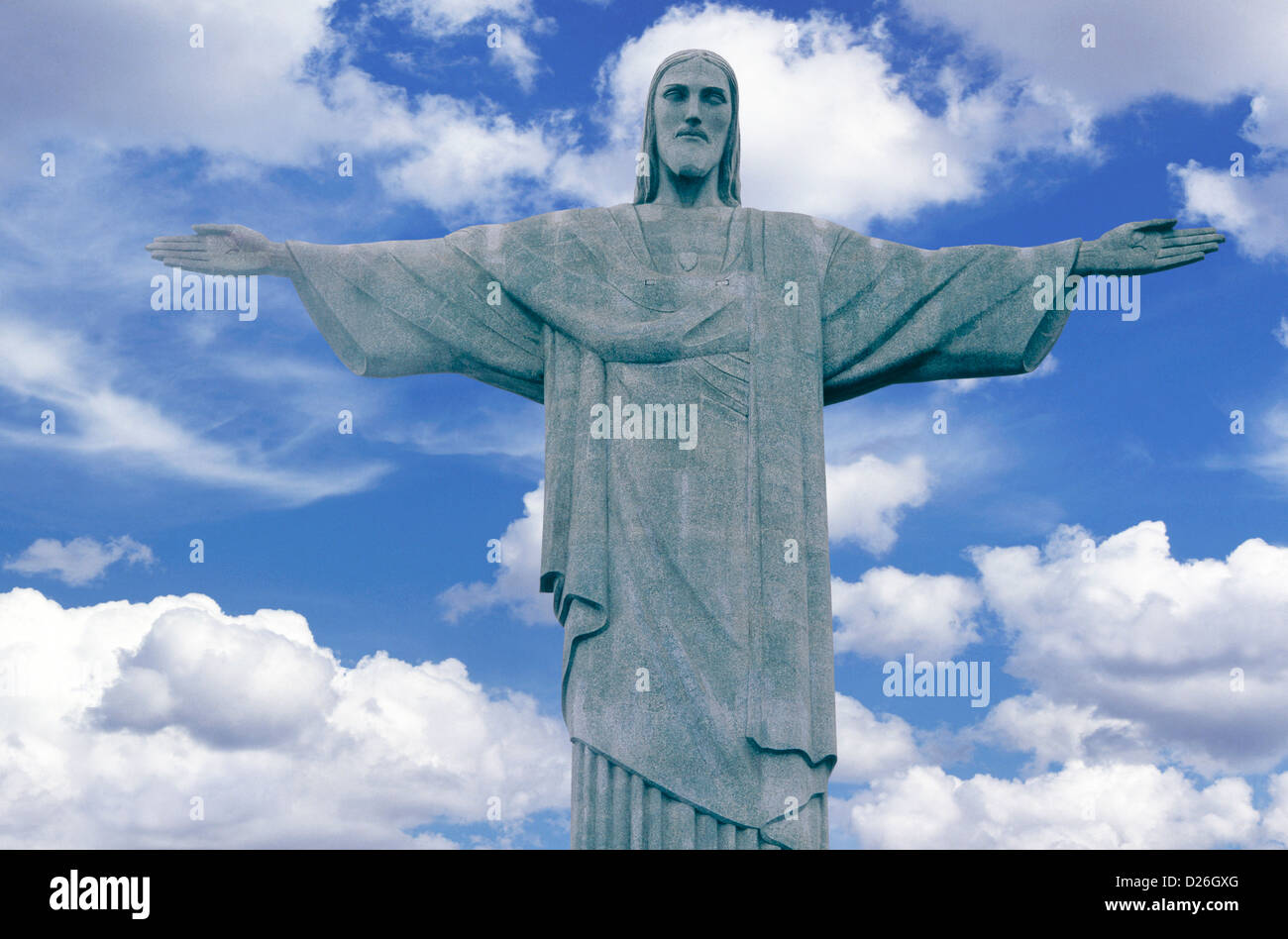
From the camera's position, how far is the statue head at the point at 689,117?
12.9 m

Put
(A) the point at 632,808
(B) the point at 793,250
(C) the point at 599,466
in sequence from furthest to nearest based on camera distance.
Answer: (B) the point at 793,250 < (C) the point at 599,466 < (A) the point at 632,808

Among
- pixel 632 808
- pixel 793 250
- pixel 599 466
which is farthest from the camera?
pixel 793 250

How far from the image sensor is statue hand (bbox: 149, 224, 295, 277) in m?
12.3

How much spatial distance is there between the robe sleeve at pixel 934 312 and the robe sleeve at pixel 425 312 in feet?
8.55

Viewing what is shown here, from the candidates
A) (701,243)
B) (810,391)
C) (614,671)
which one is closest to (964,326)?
(810,391)

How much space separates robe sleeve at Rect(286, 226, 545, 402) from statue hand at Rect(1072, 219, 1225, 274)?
15.9ft

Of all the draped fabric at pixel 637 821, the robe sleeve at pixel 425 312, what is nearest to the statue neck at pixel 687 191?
the robe sleeve at pixel 425 312

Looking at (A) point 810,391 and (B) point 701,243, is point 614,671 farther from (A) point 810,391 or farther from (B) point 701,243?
(B) point 701,243

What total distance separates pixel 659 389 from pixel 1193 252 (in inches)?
185

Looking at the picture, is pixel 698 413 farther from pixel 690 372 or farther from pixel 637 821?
pixel 637 821

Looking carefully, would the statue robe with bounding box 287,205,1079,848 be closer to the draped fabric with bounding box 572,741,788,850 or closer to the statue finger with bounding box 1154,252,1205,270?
A: the draped fabric with bounding box 572,741,788,850

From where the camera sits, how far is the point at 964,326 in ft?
41.7

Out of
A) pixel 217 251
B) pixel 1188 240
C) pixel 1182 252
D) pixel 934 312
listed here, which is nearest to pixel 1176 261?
pixel 1182 252

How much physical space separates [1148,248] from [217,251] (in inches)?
310
